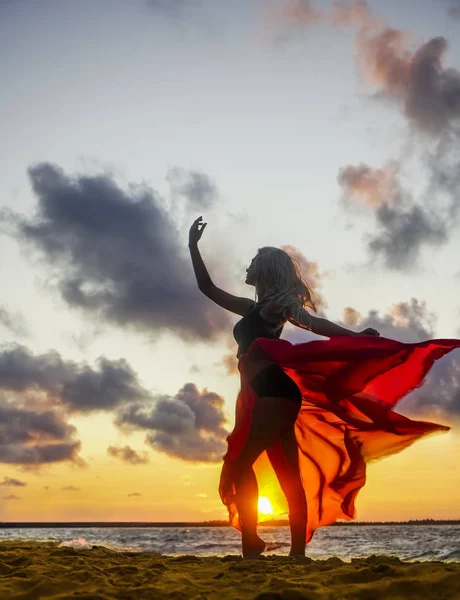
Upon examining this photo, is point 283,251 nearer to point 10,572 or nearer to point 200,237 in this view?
point 200,237

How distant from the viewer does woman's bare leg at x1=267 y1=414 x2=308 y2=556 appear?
5.04m

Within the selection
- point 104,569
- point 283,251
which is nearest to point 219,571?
point 104,569

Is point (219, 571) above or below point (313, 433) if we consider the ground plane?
below

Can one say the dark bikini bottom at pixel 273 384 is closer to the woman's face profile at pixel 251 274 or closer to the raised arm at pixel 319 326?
the raised arm at pixel 319 326

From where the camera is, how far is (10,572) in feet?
13.5

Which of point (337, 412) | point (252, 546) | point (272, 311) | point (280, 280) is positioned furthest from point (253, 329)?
point (252, 546)

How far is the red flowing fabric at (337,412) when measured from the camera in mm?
5133

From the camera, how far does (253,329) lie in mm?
5211

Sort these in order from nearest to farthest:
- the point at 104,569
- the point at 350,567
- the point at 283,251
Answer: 1. the point at 350,567
2. the point at 104,569
3. the point at 283,251

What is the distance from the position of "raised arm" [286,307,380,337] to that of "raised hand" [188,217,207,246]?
120 centimetres

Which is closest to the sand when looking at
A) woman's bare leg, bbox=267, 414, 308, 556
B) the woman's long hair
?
woman's bare leg, bbox=267, 414, 308, 556

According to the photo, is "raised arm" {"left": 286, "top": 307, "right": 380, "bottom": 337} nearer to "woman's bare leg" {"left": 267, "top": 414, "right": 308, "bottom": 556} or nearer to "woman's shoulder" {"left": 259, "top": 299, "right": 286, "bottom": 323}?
"woman's shoulder" {"left": 259, "top": 299, "right": 286, "bottom": 323}

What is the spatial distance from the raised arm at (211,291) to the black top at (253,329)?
0.19m

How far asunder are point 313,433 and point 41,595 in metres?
3.14
